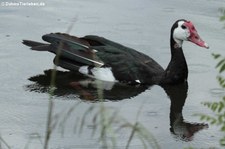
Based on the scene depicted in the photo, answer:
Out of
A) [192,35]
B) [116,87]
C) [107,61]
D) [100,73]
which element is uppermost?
[192,35]

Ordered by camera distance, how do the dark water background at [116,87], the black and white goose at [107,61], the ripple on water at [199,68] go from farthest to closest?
the ripple on water at [199,68] → the black and white goose at [107,61] → the dark water background at [116,87]

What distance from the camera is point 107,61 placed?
399 inches

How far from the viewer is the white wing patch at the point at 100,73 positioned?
10141 mm

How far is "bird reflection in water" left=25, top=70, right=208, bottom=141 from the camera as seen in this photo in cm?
912

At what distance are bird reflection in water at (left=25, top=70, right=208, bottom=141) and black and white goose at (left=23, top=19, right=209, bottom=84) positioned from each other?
0.13 m

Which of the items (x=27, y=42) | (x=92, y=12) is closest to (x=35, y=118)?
(x=27, y=42)

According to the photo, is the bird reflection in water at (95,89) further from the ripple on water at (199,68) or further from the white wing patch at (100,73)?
the ripple on water at (199,68)

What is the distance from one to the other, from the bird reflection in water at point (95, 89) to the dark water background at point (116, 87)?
16mm

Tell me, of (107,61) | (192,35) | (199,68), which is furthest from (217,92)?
(107,61)

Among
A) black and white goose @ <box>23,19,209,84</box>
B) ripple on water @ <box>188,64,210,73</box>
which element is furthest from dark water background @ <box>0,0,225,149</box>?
black and white goose @ <box>23,19,209,84</box>

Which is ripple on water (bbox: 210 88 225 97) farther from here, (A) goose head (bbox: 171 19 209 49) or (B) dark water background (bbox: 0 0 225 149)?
(A) goose head (bbox: 171 19 209 49)

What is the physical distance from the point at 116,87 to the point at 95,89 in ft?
1.32

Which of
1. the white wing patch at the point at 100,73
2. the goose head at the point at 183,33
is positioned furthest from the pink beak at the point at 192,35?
the white wing patch at the point at 100,73

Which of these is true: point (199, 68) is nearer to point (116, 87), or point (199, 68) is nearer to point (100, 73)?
point (116, 87)
